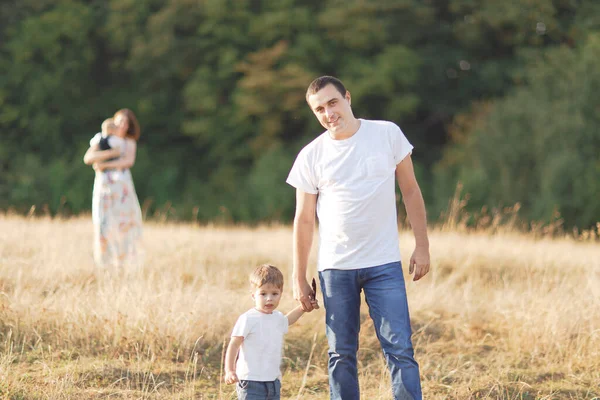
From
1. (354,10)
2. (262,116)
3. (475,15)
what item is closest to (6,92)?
(262,116)

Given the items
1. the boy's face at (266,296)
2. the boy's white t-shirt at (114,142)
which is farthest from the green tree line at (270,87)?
the boy's face at (266,296)

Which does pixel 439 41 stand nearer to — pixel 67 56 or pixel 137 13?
pixel 137 13

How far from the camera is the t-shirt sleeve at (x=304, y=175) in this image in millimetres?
4133

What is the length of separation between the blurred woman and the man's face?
480cm

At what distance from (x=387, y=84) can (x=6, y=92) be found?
1216cm

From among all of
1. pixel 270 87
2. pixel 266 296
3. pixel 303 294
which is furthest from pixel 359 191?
pixel 270 87

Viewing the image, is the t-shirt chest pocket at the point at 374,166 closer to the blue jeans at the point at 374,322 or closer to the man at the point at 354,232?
the man at the point at 354,232

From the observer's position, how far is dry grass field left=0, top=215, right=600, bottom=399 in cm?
518

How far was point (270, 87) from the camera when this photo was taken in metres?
24.4

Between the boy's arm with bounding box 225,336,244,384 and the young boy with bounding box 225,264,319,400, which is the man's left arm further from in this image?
the boy's arm with bounding box 225,336,244,384

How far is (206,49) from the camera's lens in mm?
26594

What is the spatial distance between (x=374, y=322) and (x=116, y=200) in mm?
5158

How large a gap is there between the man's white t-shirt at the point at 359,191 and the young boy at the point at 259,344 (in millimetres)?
375

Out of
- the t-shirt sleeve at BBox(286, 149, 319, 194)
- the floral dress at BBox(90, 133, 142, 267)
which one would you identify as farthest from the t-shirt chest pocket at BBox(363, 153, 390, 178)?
the floral dress at BBox(90, 133, 142, 267)
